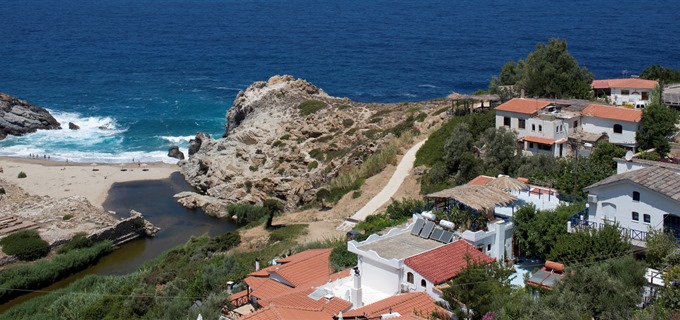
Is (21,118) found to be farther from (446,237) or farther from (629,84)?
(446,237)

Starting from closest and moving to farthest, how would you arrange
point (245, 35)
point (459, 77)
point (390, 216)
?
point (390, 216), point (459, 77), point (245, 35)

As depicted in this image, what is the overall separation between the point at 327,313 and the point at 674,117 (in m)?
28.0

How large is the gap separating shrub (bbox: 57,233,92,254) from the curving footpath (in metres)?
18.1

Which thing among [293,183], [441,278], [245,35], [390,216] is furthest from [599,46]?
[441,278]

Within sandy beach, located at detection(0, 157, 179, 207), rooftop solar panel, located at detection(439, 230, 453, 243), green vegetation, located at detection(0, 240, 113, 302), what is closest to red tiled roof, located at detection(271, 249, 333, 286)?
rooftop solar panel, located at detection(439, 230, 453, 243)

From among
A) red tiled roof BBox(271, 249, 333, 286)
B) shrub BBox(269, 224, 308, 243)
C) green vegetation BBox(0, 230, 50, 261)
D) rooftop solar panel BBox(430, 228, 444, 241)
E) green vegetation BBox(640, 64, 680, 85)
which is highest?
green vegetation BBox(640, 64, 680, 85)

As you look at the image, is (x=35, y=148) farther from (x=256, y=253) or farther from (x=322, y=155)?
(x=256, y=253)

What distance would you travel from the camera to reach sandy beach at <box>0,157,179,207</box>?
68.8 meters

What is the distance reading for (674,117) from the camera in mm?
45906

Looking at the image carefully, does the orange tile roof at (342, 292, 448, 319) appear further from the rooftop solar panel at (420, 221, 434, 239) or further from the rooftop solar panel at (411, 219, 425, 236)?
the rooftop solar panel at (411, 219, 425, 236)

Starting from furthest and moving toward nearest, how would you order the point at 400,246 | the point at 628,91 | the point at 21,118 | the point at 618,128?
1. the point at 21,118
2. the point at 628,91
3. the point at 618,128
4. the point at 400,246

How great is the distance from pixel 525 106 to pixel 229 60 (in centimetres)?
9627

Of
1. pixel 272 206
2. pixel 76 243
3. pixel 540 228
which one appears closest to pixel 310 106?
pixel 272 206

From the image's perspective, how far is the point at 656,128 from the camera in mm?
45000
